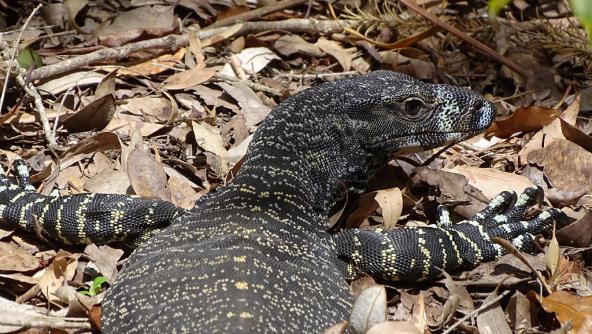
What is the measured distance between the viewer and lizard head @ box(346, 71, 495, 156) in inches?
215

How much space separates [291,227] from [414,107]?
5.17 feet

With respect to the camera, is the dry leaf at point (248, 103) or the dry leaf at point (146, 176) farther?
the dry leaf at point (248, 103)

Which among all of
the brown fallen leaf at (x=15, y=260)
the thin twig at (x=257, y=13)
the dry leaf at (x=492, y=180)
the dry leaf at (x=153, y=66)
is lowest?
the dry leaf at (x=492, y=180)

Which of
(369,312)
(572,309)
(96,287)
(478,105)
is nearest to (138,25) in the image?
(96,287)

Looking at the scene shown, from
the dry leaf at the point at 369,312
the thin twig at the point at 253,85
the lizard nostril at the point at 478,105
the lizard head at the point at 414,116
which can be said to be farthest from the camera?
the thin twig at the point at 253,85

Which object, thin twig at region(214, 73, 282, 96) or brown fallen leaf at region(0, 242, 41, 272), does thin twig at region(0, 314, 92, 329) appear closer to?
brown fallen leaf at region(0, 242, 41, 272)

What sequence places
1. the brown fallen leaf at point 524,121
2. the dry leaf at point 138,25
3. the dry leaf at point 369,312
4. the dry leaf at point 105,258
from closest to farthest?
the dry leaf at point 369,312 → the dry leaf at point 105,258 → the brown fallen leaf at point 524,121 → the dry leaf at point 138,25

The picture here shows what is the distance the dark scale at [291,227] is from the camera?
391cm

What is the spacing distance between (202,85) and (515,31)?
11.6ft

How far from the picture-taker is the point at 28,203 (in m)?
5.55

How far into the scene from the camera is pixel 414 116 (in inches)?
217

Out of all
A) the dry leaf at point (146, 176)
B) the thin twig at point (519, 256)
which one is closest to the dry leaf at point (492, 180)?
the thin twig at point (519, 256)

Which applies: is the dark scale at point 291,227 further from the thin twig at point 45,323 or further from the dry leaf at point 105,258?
the thin twig at point 45,323

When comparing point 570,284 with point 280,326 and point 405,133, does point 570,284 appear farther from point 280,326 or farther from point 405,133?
point 280,326
